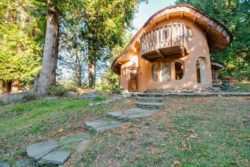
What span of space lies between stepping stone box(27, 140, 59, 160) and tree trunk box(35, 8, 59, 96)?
23.7ft

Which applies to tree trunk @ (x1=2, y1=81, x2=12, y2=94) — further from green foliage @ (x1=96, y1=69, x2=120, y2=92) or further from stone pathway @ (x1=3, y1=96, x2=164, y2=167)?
green foliage @ (x1=96, y1=69, x2=120, y2=92)

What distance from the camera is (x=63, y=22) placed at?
17.2 m

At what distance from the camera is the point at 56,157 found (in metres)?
4.00

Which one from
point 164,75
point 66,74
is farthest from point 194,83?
point 66,74

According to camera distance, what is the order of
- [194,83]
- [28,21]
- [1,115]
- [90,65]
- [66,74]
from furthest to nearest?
[66,74]
[90,65]
[28,21]
[194,83]
[1,115]

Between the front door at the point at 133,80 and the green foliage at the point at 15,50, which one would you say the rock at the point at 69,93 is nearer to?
the green foliage at the point at 15,50

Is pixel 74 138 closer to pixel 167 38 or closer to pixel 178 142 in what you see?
pixel 178 142

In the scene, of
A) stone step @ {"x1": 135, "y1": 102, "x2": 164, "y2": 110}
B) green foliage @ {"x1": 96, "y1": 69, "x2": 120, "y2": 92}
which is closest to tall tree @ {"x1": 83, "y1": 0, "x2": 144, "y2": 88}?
green foliage @ {"x1": 96, "y1": 69, "x2": 120, "y2": 92}

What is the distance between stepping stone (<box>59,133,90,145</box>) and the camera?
15.8ft

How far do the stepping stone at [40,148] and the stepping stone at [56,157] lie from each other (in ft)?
0.46

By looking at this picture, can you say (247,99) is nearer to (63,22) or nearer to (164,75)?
(164,75)

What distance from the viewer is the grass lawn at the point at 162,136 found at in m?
3.64

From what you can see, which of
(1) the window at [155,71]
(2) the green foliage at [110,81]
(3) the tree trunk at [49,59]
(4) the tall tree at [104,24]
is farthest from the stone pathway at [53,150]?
(2) the green foliage at [110,81]

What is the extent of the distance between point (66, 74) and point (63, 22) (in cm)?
791
